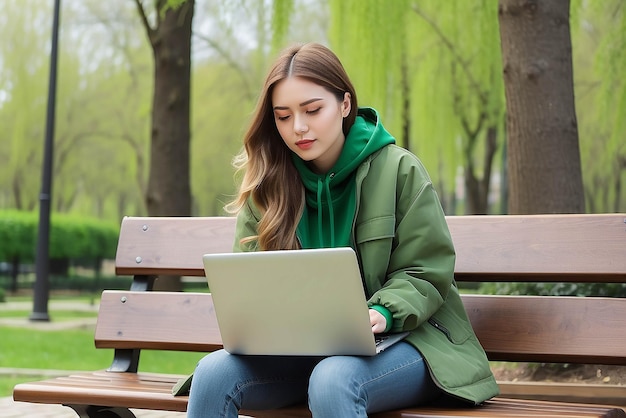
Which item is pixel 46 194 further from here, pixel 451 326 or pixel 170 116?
pixel 451 326

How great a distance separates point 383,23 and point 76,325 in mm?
6573

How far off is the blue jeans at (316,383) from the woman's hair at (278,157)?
42 centimetres


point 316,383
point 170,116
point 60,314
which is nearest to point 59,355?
point 170,116

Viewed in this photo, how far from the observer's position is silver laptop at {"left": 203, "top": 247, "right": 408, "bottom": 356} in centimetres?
262

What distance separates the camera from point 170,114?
1066cm

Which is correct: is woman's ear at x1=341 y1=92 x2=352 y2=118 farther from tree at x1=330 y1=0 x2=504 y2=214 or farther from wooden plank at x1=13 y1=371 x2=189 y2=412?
tree at x1=330 y1=0 x2=504 y2=214

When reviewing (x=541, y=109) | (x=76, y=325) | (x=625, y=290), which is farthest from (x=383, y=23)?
(x=76, y=325)

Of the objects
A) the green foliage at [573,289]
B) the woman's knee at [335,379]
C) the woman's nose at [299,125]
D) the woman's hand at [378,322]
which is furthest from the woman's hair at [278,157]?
the green foliage at [573,289]

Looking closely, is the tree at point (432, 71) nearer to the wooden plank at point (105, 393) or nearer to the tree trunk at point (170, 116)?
the tree trunk at point (170, 116)

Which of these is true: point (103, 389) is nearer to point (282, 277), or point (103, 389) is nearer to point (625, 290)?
point (282, 277)

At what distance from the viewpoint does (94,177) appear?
91.6 feet

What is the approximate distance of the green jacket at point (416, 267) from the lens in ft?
9.36

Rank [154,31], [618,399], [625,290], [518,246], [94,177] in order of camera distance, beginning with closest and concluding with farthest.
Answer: [518,246]
[618,399]
[625,290]
[154,31]
[94,177]

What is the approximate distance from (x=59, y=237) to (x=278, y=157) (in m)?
20.5
